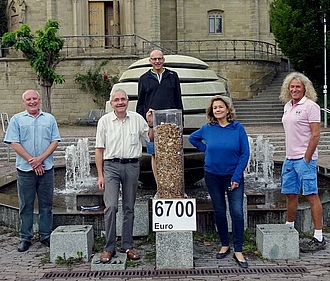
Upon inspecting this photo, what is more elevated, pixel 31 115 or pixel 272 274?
pixel 31 115

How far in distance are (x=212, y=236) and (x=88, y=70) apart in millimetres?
22971

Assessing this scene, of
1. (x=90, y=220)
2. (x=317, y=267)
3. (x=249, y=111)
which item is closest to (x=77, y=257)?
(x=90, y=220)

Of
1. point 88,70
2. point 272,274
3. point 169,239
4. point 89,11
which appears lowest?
point 272,274

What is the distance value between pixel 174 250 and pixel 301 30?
19528 millimetres

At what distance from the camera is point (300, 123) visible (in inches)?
248

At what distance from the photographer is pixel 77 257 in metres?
6.09

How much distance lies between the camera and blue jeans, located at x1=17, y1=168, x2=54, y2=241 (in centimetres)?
663

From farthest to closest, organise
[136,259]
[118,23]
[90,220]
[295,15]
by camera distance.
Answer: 1. [118,23]
2. [295,15]
3. [90,220]
4. [136,259]

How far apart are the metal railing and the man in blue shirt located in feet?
76.3

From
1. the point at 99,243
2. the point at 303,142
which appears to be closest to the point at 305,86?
the point at 303,142

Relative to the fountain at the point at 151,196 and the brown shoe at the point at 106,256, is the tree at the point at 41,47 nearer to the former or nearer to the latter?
the fountain at the point at 151,196

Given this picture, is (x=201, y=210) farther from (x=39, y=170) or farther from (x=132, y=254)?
(x=39, y=170)

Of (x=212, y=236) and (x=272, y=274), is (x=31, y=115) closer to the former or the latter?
(x=212, y=236)

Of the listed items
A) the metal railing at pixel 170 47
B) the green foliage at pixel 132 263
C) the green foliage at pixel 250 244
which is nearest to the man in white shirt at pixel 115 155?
the green foliage at pixel 132 263
